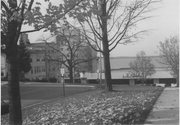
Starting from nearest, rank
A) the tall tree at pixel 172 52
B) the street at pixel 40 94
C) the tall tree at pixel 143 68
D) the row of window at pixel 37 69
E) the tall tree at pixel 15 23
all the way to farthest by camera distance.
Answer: the tall tree at pixel 15 23
the street at pixel 40 94
the tall tree at pixel 172 52
the tall tree at pixel 143 68
the row of window at pixel 37 69

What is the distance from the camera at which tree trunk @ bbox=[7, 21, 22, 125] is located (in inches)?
328

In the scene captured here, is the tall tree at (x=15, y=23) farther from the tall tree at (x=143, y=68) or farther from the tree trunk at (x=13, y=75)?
the tall tree at (x=143, y=68)

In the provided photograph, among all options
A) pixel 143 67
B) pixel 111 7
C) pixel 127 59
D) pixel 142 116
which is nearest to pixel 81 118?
pixel 142 116

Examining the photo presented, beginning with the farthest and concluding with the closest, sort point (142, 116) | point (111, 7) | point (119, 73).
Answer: point (119, 73)
point (111, 7)
point (142, 116)

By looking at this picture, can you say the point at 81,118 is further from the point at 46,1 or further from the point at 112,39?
the point at 112,39

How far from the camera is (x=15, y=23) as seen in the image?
8.30 meters

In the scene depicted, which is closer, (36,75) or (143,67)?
(143,67)

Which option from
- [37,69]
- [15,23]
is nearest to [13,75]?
[15,23]

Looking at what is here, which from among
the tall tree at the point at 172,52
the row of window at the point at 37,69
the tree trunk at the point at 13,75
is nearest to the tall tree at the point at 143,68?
the tall tree at the point at 172,52

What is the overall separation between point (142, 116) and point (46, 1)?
3.79 m

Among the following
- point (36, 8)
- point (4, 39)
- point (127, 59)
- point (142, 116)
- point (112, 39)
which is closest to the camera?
point (36, 8)

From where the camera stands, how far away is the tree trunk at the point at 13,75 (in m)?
8.34

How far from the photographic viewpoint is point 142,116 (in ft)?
29.5

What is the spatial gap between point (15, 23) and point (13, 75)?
127cm
